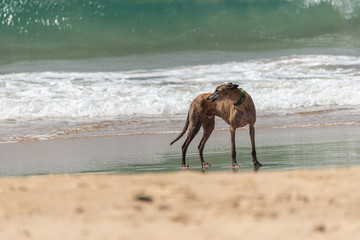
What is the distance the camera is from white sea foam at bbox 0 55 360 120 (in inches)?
642

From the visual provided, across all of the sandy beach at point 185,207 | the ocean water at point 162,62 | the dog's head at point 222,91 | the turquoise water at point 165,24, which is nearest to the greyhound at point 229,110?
the dog's head at point 222,91

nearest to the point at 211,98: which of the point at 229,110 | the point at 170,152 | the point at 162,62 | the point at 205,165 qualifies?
the point at 229,110

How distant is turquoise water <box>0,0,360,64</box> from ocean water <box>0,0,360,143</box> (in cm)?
6

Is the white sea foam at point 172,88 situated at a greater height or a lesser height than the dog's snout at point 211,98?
greater

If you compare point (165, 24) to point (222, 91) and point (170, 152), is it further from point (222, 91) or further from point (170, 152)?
point (222, 91)

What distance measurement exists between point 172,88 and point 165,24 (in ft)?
52.8

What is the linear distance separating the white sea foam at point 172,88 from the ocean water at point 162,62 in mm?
32

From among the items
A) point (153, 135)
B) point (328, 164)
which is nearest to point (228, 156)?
point (328, 164)

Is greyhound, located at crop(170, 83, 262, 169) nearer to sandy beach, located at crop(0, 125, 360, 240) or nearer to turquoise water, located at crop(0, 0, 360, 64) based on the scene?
sandy beach, located at crop(0, 125, 360, 240)

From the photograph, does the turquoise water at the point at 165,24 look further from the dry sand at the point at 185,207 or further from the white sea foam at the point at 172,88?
the dry sand at the point at 185,207

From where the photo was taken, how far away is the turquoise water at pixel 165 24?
105ft

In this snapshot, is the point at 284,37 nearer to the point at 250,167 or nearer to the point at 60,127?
the point at 60,127

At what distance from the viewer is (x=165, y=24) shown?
3453cm

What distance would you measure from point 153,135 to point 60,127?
117 inches
